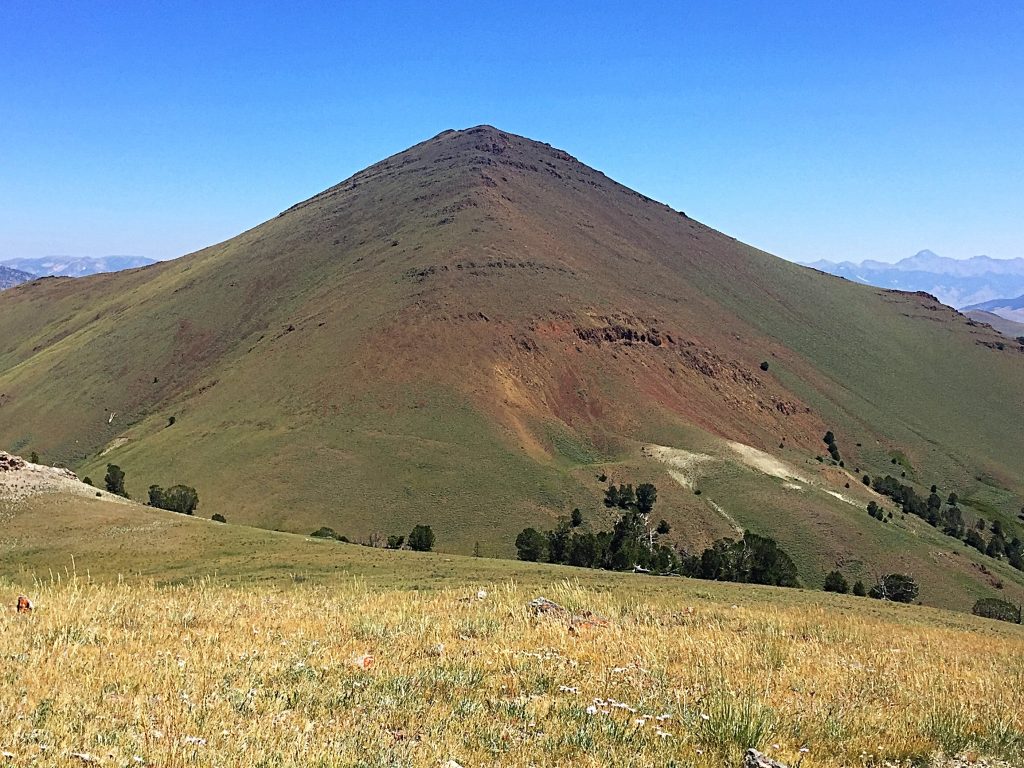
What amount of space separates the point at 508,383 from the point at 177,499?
152 feet

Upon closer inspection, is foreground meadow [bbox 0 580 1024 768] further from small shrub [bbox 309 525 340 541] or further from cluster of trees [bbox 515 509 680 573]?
small shrub [bbox 309 525 340 541]

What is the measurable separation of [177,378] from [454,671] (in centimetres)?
12496

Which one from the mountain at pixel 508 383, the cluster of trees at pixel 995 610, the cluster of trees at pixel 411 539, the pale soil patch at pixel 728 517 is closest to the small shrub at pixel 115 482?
the mountain at pixel 508 383

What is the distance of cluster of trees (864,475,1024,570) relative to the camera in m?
91.9

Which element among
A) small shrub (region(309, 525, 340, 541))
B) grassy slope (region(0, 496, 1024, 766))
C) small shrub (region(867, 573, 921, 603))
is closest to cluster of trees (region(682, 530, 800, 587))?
small shrub (region(867, 573, 921, 603))

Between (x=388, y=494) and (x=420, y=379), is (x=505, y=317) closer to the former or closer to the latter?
(x=420, y=379)

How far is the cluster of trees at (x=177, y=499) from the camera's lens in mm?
67875

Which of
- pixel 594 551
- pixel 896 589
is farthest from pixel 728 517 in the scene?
pixel 594 551

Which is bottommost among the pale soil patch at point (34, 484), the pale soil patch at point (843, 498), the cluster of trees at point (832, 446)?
the pale soil patch at point (34, 484)

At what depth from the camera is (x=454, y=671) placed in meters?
8.66

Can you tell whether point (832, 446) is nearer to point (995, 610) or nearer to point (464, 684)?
point (995, 610)

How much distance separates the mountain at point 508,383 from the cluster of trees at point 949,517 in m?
4.23

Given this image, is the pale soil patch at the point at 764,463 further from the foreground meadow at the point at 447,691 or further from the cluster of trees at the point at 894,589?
the foreground meadow at the point at 447,691

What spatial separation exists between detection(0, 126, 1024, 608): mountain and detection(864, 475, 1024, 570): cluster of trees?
4.23m
